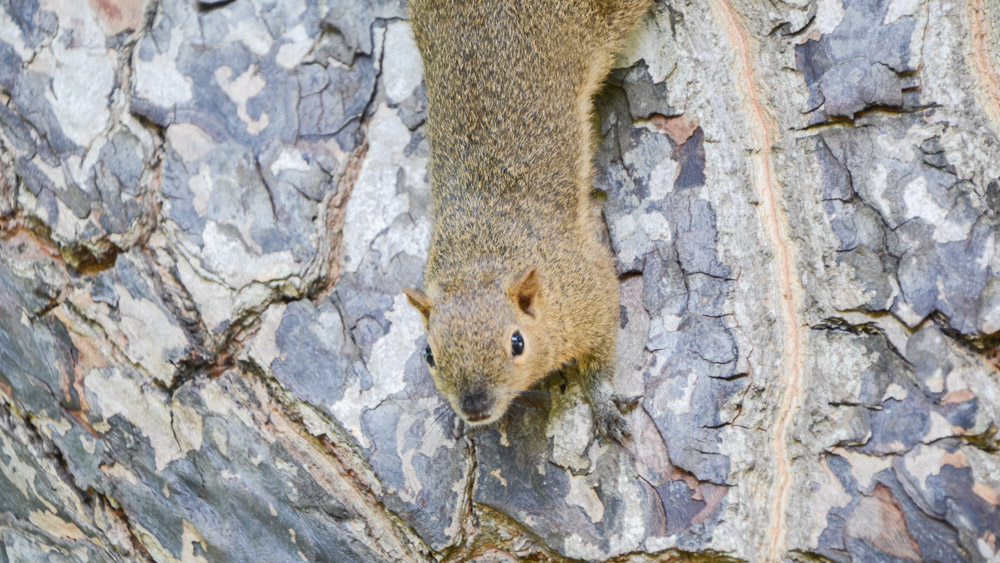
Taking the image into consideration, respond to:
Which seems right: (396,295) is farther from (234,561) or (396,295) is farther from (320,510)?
(234,561)

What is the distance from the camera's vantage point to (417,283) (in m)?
3.80

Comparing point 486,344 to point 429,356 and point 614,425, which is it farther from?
point 614,425

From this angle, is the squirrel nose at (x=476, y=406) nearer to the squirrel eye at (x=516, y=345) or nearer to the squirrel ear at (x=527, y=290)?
the squirrel eye at (x=516, y=345)

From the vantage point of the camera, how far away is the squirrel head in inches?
128

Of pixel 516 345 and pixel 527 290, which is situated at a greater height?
pixel 527 290

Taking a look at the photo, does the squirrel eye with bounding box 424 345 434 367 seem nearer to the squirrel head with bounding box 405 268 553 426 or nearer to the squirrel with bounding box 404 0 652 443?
the squirrel head with bounding box 405 268 553 426

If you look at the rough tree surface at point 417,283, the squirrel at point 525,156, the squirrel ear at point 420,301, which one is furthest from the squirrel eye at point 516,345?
the squirrel ear at point 420,301

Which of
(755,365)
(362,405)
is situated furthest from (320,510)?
(755,365)

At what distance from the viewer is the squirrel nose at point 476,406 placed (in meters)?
3.17

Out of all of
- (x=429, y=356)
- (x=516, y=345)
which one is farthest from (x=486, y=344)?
(x=429, y=356)

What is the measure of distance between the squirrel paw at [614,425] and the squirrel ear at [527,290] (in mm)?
603

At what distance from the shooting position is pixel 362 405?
3414 millimetres

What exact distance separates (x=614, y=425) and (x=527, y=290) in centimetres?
73

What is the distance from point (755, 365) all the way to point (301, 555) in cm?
213
